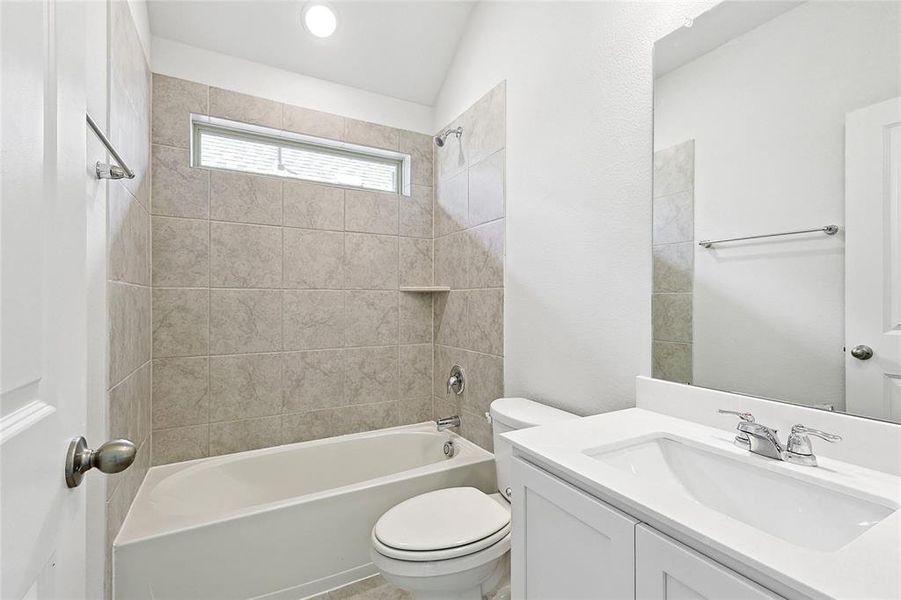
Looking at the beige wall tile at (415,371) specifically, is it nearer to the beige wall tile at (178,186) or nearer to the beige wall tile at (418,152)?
the beige wall tile at (418,152)

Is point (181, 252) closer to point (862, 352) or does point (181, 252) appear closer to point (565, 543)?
point (565, 543)

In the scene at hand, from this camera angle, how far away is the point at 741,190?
1076mm

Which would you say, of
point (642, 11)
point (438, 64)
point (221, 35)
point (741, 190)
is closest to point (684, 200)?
point (741, 190)

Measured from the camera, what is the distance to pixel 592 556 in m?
0.76

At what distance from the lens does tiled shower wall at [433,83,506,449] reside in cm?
200

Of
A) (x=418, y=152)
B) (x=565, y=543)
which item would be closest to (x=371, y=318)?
(x=418, y=152)

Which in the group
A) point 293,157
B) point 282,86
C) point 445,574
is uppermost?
point 282,86

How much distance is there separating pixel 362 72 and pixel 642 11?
5.07ft

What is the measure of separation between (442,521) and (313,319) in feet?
4.26

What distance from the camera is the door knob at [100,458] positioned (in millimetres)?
533

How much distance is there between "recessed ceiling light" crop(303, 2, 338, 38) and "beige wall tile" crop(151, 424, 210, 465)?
2.05 metres

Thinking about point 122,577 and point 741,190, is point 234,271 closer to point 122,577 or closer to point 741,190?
point 122,577

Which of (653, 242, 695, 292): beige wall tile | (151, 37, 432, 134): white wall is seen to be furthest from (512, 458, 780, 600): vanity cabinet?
(151, 37, 432, 134): white wall

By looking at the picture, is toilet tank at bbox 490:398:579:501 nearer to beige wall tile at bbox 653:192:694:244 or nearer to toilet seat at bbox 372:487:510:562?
toilet seat at bbox 372:487:510:562
